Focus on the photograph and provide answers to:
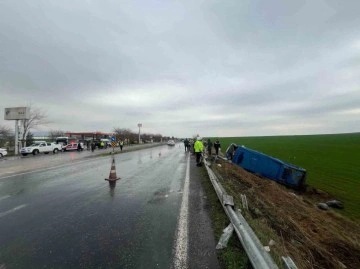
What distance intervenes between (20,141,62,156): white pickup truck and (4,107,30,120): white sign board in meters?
4.72

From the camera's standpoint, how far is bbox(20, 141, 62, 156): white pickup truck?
122 feet

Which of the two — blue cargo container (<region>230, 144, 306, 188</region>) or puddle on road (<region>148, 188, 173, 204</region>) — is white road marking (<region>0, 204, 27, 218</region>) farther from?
blue cargo container (<region>230, 144, 306, 188</region>)

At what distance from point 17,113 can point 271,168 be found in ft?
128

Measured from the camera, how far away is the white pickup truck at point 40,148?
37.2 meters

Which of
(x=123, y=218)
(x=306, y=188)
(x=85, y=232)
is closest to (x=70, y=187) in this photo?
(x=123, y=218)

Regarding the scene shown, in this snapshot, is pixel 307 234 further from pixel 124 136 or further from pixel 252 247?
pixel 124 136

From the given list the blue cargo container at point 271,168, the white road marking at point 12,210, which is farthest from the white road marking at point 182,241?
the blue cargo container at point 271,168

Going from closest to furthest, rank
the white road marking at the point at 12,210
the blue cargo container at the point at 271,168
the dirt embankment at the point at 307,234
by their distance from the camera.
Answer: the dirt embankment at the point at 307,234 → the white road marking at the point at 12,210 → the blue cargo container at the point at 271,168

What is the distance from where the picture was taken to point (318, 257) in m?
5.56

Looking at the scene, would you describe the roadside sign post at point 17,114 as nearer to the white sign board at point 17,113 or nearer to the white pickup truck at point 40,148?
the white sign board at point 17,113

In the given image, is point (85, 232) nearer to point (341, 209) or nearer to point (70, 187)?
point (70, 187)

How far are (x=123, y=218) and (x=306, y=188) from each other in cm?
1161

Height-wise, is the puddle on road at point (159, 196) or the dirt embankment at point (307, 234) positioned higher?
the puddle on road at point (159, 196)

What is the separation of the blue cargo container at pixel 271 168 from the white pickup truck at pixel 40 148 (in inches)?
1126
